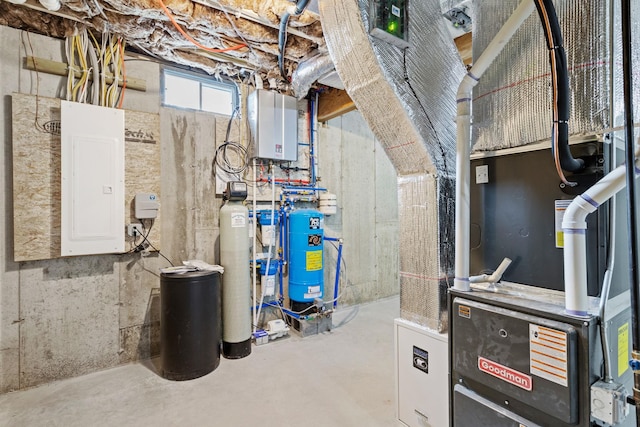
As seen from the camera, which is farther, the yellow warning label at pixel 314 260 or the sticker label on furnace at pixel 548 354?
the yellow warning label at pixel 314 260

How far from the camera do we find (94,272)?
2578 mm

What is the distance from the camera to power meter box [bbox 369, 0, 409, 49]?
4.65 feet

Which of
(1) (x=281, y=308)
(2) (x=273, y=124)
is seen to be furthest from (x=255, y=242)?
(2) (x=273, y=124)

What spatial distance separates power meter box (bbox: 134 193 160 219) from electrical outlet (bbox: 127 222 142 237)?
93 mm

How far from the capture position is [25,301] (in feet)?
7.66

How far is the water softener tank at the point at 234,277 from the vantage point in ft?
9.20

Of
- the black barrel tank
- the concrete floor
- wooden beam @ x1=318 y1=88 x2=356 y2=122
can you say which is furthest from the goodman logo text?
wooden beam @ x1=318 y1=88 x2=356 y2=122

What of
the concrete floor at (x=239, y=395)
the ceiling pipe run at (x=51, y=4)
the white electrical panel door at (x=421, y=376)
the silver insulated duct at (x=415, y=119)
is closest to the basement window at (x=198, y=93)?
the ceiling pipe run at (x=51, y=4)

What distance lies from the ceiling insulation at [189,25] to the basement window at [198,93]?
19 cm

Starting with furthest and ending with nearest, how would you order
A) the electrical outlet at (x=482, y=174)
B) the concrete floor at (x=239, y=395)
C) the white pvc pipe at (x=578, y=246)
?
the concrete floor at (x=239, y=395) → the electrical outlet at (x=482, y=174) → the white pvc pipe at (x=578, y=246)

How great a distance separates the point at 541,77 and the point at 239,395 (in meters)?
2.54

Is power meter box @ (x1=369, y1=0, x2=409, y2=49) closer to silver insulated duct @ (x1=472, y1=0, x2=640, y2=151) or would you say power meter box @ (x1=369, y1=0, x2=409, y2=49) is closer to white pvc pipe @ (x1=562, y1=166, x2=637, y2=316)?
silver insulated duct @ (x1=472, y1=0, x2=640, y2=151)

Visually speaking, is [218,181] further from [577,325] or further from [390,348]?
[577,325]

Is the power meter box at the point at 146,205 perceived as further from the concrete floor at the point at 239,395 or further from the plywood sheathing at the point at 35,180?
the concrete floor at the point at 239,395
